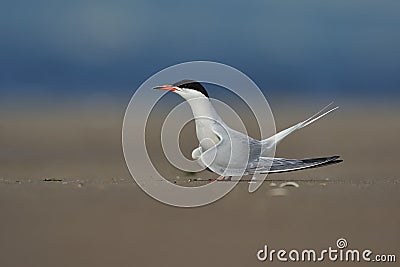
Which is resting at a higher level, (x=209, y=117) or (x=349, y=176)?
(x=209, y=117)

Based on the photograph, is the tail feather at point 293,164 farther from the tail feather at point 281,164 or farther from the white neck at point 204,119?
the white neck at point 204,119

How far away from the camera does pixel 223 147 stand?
3018mm

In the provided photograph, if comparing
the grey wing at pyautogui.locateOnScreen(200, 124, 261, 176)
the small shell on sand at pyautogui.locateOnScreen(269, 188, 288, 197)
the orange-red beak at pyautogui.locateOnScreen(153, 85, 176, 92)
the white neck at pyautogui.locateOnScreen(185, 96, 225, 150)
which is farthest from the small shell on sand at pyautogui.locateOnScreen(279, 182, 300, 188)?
the orange-red beak at pyautogui.locateOnScreen(153, 85, 176, 92)

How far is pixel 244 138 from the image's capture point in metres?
3.08

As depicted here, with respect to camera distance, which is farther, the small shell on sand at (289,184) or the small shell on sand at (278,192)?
the small shell on sand at (289,184)

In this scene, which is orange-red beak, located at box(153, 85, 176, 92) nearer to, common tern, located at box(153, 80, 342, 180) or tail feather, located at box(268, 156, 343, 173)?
common tern, located at box(153, 80, 342, 180)

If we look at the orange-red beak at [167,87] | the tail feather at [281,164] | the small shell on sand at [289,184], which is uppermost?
the orange-red beak at [167,87]

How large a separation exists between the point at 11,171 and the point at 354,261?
5.00ft

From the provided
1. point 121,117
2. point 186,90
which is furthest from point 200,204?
point 121,117

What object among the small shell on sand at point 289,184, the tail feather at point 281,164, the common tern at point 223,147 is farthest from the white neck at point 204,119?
the small shell on sand at point 289,184

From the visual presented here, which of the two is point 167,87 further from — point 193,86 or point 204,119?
point 204,119

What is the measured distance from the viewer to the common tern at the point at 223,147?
3.03 metres

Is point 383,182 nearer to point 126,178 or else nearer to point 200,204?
point 200,204

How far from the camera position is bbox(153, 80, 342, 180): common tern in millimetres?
3033
